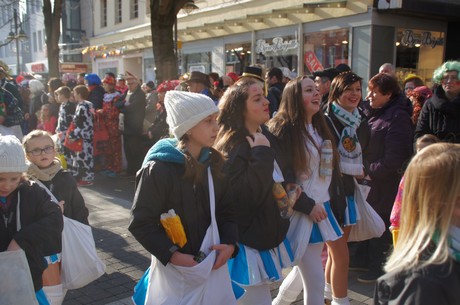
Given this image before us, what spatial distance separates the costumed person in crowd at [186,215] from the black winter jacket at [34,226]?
0.43 metres

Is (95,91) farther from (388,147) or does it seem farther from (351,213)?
(351,213)

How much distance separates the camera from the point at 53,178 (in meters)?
3.56

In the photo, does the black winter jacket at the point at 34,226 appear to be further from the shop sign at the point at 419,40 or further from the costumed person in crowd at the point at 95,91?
the shop sign at the point at 419,40

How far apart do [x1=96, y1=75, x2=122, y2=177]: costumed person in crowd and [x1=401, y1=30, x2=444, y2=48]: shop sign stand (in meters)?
8.08

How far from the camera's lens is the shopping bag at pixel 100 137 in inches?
373

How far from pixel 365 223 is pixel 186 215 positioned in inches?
73.0

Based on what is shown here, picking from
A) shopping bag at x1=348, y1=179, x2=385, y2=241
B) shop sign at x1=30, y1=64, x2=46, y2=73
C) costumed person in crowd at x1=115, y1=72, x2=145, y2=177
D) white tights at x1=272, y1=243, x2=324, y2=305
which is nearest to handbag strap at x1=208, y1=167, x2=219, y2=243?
white tights at x1=272, y1=243, x2=324, y2=305

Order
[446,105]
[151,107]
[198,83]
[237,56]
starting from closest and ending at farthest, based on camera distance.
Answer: [446,105] → [198,83] → [151,107] → [237,56]

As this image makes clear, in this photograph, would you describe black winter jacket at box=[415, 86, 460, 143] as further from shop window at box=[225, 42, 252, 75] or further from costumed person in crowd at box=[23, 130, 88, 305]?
shop window at box=[225, 42, 252, 75]

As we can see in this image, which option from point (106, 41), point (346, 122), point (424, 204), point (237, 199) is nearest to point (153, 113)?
point (346, 122)

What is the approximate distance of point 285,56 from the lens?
612 inches

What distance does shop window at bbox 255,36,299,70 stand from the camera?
50.0ft

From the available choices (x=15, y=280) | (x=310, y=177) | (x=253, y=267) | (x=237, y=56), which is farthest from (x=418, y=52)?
(x=15, y=280)

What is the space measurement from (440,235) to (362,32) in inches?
473
